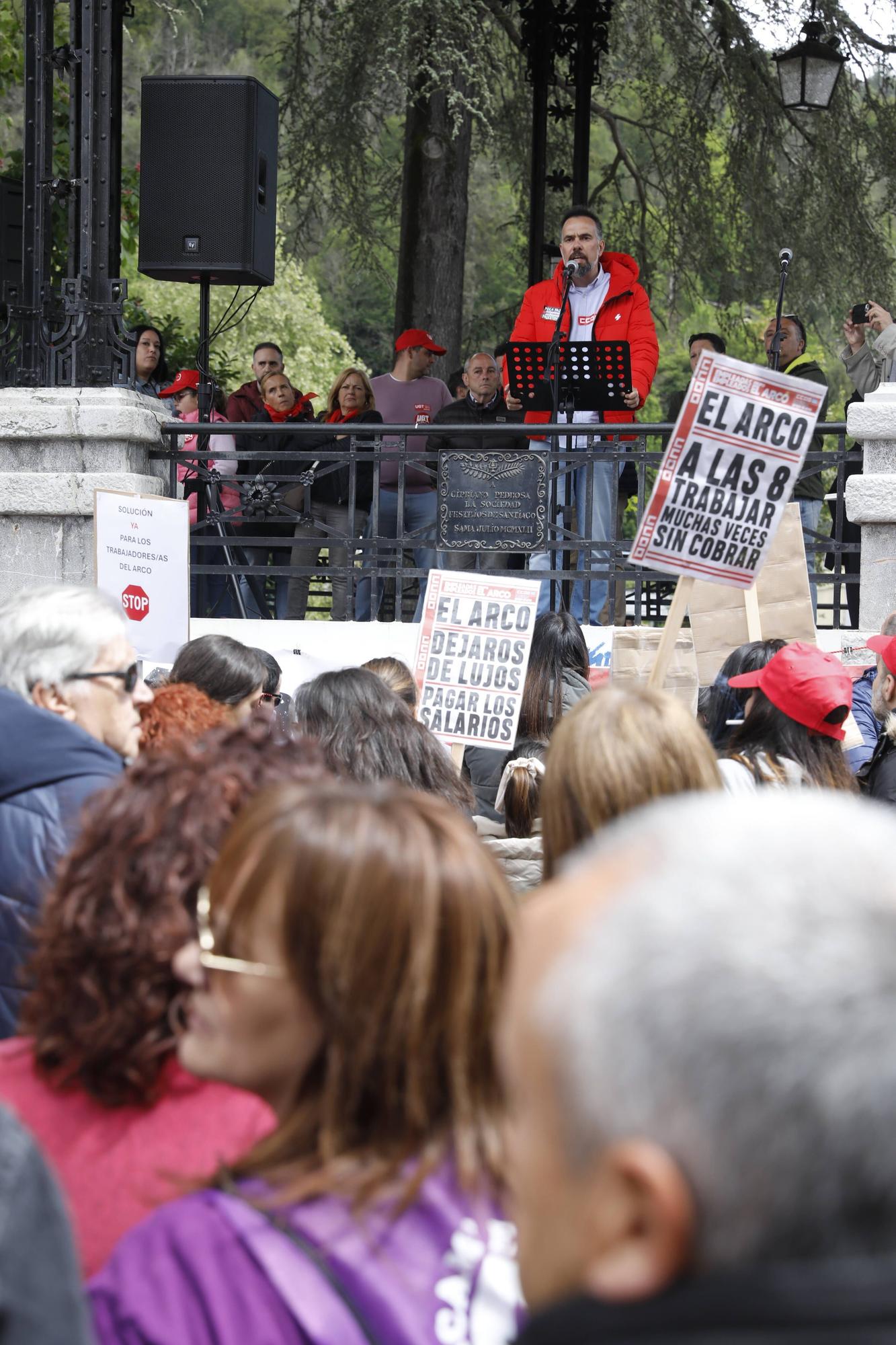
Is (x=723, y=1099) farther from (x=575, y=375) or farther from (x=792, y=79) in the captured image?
(x=792, y=79)

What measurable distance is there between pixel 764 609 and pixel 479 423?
301 cm

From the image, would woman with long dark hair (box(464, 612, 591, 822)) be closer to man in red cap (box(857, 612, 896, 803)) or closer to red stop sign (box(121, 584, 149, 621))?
man in red cap (box(857, 612, 896, 803))

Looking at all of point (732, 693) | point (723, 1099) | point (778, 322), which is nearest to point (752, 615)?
point (732, 693)

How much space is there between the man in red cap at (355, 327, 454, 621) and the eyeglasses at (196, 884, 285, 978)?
Result: 21.5 ft

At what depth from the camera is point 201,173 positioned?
9.11m

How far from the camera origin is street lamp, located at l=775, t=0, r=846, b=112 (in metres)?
12.2

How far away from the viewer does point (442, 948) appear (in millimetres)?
1642

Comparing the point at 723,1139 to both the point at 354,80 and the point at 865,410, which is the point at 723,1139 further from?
the point at 354,80

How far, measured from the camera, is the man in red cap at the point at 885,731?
4.36 meters

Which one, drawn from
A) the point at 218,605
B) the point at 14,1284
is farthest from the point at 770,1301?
the point at 218,605

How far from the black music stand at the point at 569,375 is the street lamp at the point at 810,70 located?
5.09 metres

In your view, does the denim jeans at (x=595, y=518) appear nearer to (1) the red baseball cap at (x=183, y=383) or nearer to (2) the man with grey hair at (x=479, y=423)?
(2) the man with grey hair at (x=479, y=423)

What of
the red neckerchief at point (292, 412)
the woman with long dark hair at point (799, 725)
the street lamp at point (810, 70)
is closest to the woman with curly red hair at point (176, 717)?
the woman with long dark hair at point (799, 725)

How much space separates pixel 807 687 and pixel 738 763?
0.84 feet
